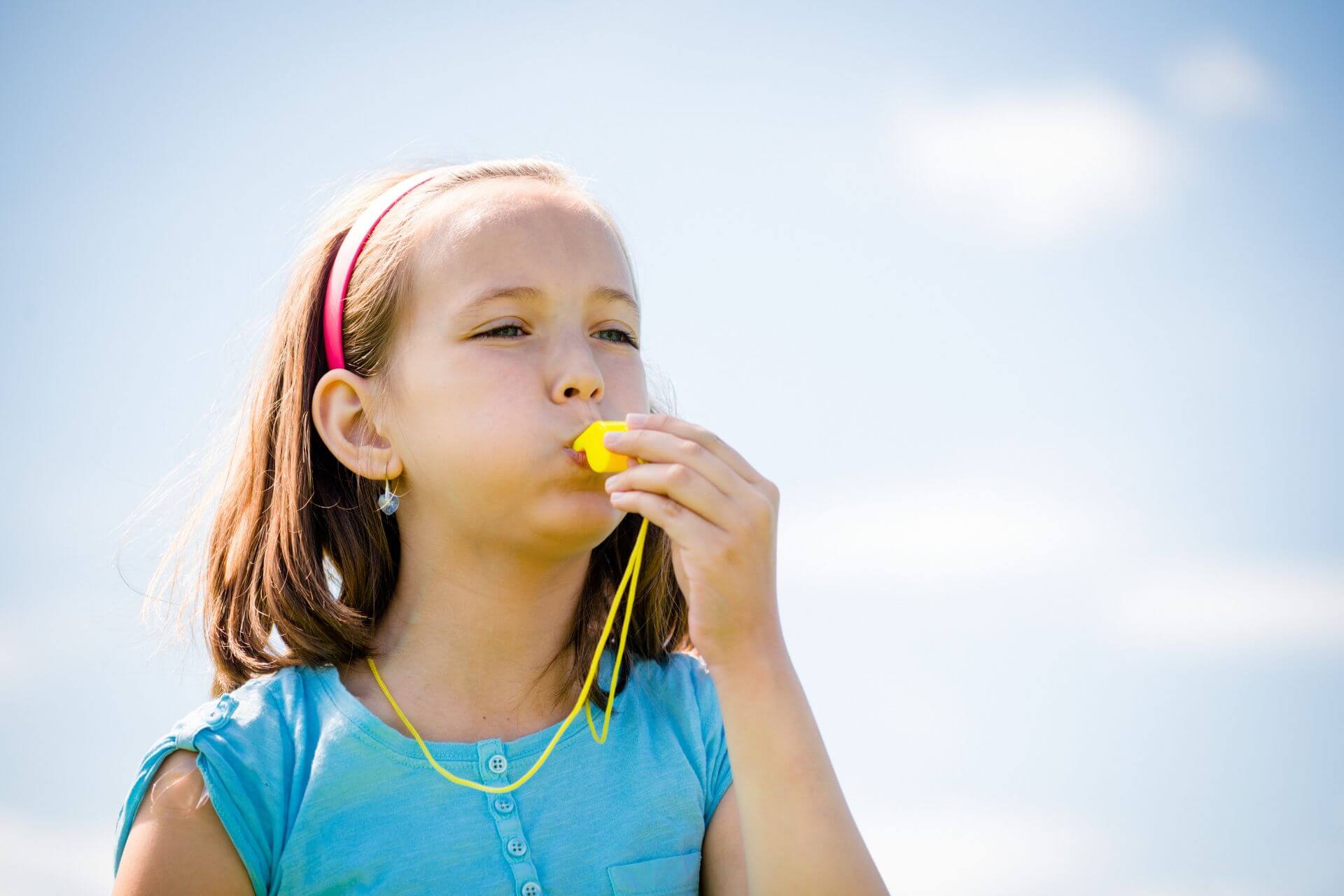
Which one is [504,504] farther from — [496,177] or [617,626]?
[496,177]

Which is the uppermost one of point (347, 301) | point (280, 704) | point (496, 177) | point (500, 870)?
point (496, 177)

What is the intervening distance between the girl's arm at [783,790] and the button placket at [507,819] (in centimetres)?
42

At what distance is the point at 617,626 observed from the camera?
2.92 m

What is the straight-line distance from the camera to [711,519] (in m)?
2.24

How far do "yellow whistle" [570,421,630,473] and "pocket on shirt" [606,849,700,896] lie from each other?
0.77 meters

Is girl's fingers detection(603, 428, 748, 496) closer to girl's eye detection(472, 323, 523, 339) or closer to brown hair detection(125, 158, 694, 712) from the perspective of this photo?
girl's eye detection(472, 323, 523, 339)

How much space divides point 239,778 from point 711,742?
97 cm

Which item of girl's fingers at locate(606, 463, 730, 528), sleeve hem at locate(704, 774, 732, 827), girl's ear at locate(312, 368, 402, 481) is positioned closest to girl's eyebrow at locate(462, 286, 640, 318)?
girl's ear at locate(312, 368, 402, 481)

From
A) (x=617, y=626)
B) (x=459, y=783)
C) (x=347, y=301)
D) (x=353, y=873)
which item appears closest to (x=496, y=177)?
(x=347, y=301)

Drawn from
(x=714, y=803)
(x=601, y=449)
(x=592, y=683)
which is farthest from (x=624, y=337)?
(x=714, y=803)

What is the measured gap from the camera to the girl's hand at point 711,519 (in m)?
2.23

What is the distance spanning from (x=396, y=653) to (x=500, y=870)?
0.54 meters

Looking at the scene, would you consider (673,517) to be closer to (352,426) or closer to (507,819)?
(507,819)

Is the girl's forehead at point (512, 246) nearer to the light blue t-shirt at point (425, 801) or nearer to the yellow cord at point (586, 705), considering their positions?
the yellow cord at point (586, 705)
